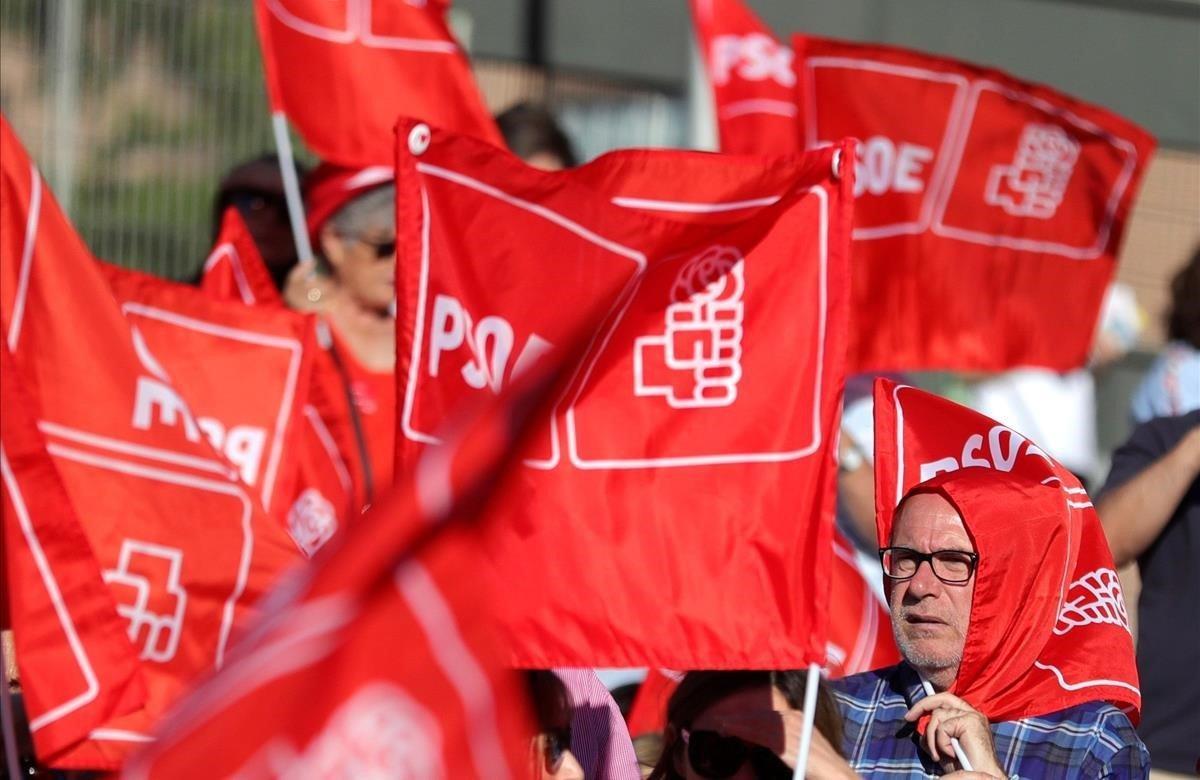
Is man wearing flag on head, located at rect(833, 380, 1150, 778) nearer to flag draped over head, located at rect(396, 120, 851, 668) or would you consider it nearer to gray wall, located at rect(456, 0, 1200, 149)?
flag draped over head, located at rect(396, 120, 851, 668)

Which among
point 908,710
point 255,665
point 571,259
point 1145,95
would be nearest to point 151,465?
point 571,259

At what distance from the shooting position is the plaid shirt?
11.9 ft

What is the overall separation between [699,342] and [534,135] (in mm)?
1811

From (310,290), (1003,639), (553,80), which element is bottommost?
(1003,639)

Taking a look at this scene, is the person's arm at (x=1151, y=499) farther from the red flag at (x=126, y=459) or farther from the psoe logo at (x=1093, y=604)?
the red flag at (x=126, y=459)

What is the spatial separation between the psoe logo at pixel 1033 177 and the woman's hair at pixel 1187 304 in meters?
0.75

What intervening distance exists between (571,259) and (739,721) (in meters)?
0.94

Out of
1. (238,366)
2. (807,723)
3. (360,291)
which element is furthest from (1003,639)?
(360,291)

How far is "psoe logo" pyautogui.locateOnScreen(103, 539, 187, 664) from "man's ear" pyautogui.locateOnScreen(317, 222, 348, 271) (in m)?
1.56

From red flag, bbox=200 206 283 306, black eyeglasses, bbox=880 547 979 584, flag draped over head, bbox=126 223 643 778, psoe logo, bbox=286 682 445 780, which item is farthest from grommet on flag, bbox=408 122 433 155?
psoe logo, bbox=286 682 445 780

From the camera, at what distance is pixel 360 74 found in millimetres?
6078

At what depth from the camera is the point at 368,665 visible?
2.51 m

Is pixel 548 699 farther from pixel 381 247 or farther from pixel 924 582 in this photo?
pixel 381 247

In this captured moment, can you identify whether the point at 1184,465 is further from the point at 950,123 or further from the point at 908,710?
the point at 950,123
